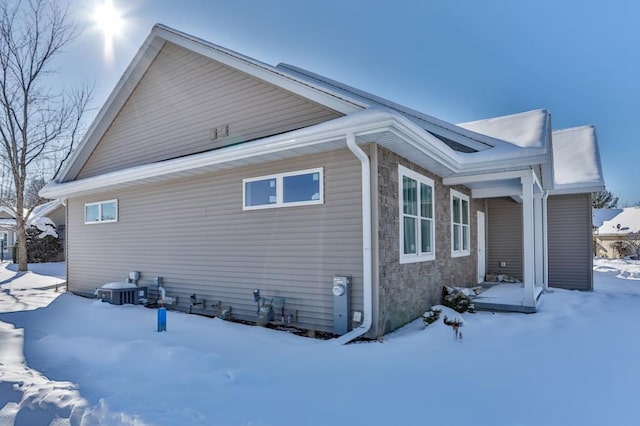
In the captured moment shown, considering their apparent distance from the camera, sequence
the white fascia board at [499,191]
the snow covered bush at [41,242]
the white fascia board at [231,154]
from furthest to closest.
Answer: the snow covered bush at [41,242], the white fascia board at [499,191], the white fascia board at [231,154]

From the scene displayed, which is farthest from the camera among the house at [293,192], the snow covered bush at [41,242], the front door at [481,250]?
the snow covered bush at [41,242]

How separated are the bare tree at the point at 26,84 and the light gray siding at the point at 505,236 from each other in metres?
17.5

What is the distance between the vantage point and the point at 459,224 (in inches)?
353

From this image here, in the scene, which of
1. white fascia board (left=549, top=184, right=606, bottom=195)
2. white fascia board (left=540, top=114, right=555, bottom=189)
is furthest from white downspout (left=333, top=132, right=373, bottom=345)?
white fascia board (left=549, top=184, right=606, bottom=195)

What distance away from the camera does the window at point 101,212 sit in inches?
364

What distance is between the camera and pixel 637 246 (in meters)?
25.7

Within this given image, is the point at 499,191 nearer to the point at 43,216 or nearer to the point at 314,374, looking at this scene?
the point at 314,374

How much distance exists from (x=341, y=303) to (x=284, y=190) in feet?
6.65

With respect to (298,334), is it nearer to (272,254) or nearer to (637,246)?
(272,254)

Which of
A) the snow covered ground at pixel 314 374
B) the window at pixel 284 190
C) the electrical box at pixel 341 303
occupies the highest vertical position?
the window at pixel 284 190

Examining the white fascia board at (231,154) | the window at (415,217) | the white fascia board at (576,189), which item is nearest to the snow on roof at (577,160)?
the white fascia board at (576,189)

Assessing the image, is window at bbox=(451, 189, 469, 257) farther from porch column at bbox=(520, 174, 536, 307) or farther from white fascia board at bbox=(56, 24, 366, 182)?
white fascia board at bbox=(56, 24, 366, 182)

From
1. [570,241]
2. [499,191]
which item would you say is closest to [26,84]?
[499,191]

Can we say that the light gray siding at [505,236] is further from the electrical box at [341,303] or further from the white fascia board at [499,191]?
the electrical box at [341,303]
